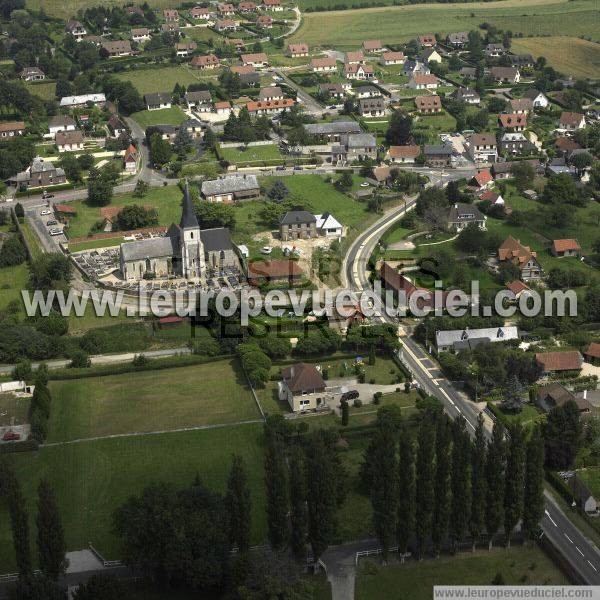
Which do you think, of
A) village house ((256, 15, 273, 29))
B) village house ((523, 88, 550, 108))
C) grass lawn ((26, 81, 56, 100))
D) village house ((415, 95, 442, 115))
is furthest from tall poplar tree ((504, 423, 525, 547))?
village house ((256, 15, 273, 29))

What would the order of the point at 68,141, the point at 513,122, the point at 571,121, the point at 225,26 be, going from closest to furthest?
the point at 68,141, the point at 513,122, the point at 571,121, the point at 225,26

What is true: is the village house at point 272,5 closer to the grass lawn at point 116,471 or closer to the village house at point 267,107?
the village house at point 267,107

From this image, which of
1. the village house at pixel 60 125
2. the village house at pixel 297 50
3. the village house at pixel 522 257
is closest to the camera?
the village house at pixel 522 257

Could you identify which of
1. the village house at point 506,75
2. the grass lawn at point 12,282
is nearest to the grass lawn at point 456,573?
the grass lawn at point 12,282

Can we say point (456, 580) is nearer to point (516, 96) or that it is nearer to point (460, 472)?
point (460, 472)

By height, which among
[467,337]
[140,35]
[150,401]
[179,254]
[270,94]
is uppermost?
[140,35]

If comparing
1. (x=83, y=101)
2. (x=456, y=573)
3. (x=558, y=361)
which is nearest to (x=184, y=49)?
(x=83, y=101)

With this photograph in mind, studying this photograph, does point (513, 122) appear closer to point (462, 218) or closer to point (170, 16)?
point (462, 218)
